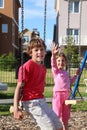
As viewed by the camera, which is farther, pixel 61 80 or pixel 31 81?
pixel 61 80

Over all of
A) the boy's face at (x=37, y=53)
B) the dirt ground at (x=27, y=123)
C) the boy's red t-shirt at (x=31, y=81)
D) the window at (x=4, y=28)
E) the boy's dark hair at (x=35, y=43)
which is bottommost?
the dirt ground at (x=27, y=123)

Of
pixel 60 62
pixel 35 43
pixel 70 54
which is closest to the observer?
pixel 35 43

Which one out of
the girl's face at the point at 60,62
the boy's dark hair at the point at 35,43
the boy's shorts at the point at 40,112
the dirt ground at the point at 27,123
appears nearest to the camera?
the boy's shorts at the point at 40,112

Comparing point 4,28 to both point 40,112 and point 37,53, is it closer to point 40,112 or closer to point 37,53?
point 37,53

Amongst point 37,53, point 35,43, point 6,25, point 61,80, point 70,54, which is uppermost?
point 6,25

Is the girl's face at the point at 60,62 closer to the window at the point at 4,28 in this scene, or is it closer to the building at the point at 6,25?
the building at the point at 6,25

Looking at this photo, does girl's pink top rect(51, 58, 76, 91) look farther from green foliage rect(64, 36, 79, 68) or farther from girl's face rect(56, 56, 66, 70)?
A: green foliage rect(64, 36, 79, 68)

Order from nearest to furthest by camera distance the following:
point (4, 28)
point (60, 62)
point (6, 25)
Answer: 1. point (60, 62)
2. point (4, 28)
3. point (6, 25)

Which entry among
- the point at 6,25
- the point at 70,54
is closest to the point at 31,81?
the point at 70,54

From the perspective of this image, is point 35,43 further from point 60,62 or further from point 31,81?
point 60,62

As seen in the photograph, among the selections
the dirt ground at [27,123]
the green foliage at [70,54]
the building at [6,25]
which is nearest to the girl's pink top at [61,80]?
the green foliage at [70,54]

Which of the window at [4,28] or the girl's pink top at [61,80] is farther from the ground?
the window at [4,28]

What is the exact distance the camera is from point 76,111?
918 cm

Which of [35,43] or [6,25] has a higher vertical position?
[6,25]
